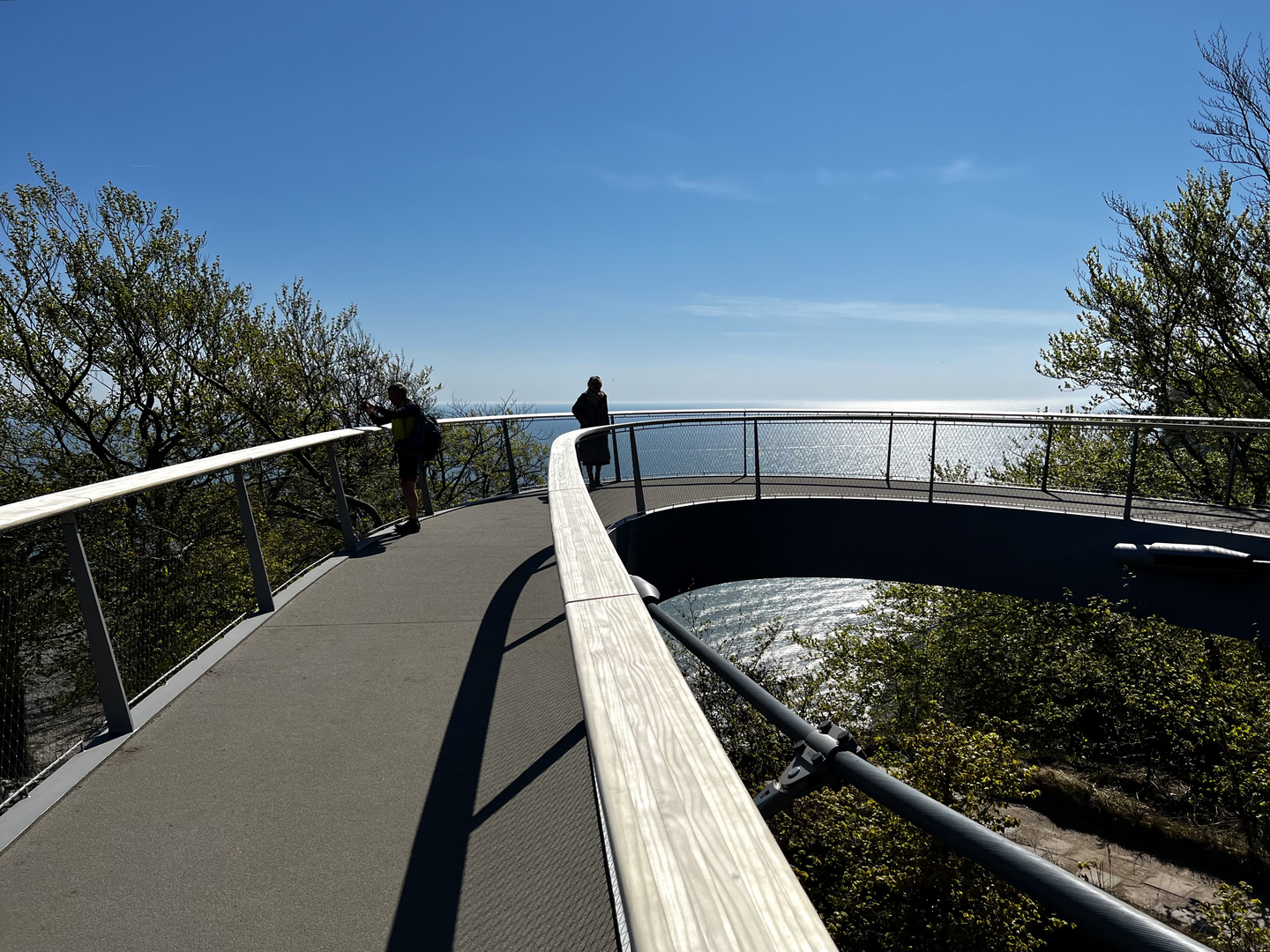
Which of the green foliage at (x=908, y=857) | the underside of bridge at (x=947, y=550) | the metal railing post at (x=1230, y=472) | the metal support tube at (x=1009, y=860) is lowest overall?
Answer: the green foliage at (x=908, y=857)

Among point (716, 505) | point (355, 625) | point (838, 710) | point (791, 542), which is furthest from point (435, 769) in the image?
point (838, 710)

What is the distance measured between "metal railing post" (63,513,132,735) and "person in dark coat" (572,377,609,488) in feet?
25.1

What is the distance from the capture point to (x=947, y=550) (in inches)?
418

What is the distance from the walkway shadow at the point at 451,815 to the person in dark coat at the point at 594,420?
6.67 meters

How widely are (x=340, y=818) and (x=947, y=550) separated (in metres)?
9.87

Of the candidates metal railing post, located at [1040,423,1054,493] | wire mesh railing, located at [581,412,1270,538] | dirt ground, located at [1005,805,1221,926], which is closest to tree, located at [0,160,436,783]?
wire mesh railing, located at [581,412,1270,538]

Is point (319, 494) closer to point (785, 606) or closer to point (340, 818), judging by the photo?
point (340, 818)

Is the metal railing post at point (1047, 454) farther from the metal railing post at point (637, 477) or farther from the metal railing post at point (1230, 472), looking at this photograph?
the metal railing post at point (637, 477)

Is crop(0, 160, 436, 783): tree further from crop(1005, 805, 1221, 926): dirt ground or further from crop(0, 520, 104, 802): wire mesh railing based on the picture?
crop(1005, 805, 1221, 926): dirt ground

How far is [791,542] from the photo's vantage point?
11250mm

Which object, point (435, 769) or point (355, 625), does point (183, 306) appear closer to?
point (355, 625)

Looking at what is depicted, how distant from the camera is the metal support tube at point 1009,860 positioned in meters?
0.84

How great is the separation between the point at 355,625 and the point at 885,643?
21745 mm

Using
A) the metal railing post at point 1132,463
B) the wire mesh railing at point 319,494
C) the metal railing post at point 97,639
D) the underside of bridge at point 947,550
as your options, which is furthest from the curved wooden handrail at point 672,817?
the metal railing post at point 1132,463
